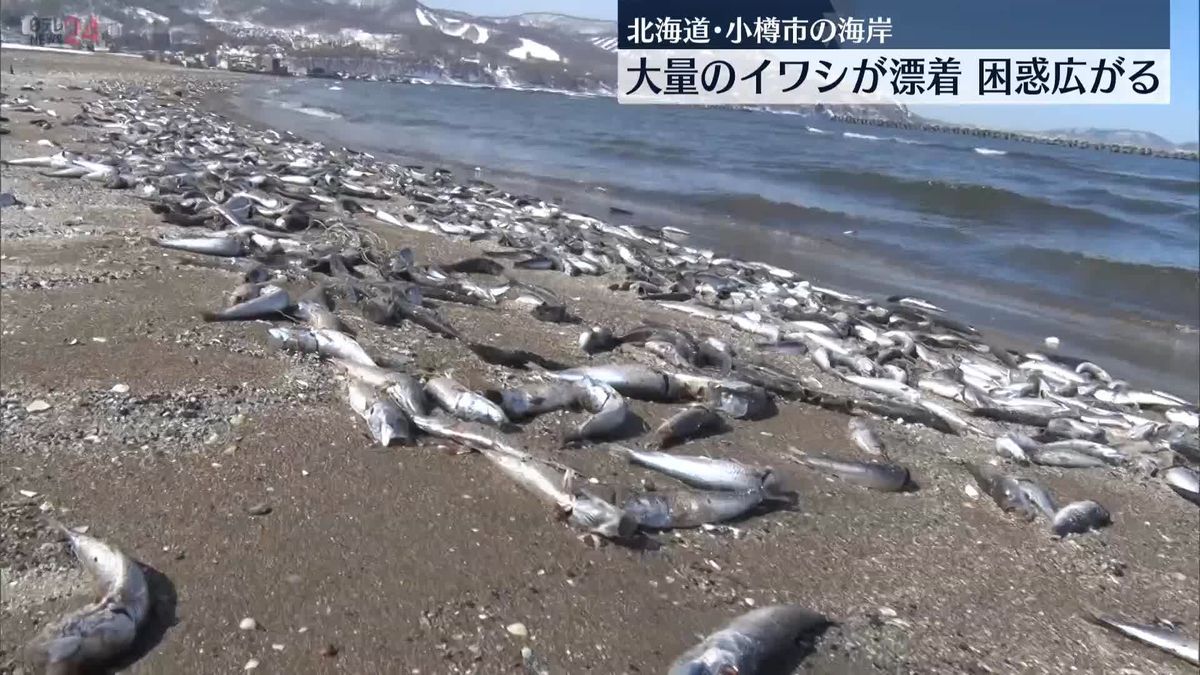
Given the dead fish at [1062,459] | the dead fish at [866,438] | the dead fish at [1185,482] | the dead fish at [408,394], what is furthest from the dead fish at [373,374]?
the dead fish at [1185,482]

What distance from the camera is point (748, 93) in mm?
82875

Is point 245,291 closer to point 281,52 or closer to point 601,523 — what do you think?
point 601,523

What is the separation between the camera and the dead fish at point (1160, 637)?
4418 mm

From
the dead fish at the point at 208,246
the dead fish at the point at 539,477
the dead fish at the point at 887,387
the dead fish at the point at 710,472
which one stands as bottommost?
the dead fish at the point at 887,387

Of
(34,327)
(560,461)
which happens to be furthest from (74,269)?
(560,461)

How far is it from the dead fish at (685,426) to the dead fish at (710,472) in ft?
1.22

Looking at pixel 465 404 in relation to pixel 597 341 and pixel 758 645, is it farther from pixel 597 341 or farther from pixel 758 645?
pixel 758 645

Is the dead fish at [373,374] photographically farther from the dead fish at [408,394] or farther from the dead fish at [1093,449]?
the dead fish at [1093,449]

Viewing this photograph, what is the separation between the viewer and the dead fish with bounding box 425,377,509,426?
17.8ft

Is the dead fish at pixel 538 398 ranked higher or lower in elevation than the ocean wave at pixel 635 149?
lower

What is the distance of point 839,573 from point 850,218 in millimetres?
16869

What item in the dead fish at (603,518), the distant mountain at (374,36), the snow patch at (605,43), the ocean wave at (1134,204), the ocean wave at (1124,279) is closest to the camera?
the dead fish at (603,518)

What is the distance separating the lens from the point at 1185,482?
6633 mm

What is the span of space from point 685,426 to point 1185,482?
3.80m
